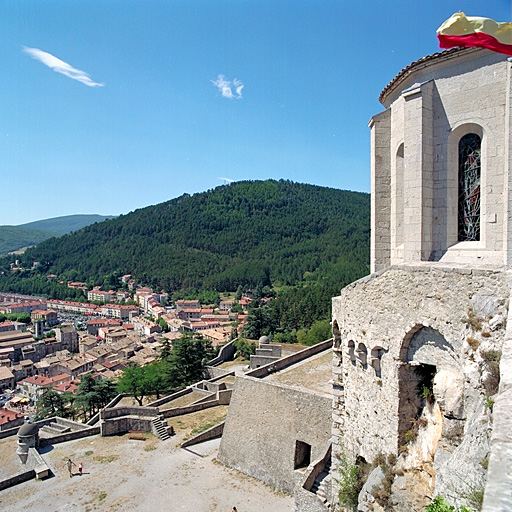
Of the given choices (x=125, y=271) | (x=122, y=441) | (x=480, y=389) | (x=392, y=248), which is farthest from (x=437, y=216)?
(x=125, y=271)

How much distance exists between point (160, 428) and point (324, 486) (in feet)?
40.5

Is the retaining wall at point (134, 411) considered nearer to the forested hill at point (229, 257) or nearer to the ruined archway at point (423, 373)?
the ruined archway at point (423, 373)

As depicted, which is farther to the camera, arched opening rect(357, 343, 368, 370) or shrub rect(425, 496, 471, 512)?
arched opening rect(357, 343, 368, 370)

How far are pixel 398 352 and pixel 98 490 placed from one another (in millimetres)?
15159

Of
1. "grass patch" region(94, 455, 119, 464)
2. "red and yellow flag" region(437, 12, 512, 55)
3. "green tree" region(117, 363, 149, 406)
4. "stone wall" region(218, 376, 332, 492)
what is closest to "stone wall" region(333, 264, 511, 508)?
"red and yellow flag" region(437, 12, 512, 55)

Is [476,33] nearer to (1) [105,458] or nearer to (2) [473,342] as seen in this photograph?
(2) [473,342]

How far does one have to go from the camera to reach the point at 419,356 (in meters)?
8.54

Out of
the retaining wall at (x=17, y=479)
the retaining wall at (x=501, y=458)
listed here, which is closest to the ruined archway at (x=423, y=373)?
the retaining wall at (x=501, y=458)

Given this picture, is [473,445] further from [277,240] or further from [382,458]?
[277,240]

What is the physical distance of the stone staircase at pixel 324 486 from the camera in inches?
513

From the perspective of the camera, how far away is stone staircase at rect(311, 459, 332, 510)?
13028 millimetres

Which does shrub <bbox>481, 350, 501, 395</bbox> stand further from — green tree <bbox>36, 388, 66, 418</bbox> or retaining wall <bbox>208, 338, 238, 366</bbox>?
green tree <bbox>36, 388, 66, 418</bbox>

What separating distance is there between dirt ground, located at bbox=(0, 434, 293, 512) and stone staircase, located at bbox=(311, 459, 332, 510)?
7.68ft

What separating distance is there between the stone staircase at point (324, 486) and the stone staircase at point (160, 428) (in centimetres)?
1104
